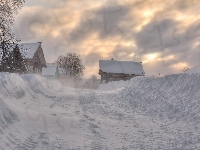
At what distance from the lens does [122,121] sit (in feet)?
28.1

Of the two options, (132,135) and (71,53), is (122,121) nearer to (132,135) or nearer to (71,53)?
(132,135)

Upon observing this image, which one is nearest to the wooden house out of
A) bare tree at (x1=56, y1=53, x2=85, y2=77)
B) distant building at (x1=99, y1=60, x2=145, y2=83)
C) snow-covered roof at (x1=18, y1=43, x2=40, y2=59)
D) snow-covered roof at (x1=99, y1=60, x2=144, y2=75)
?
snow-covered roof at (x1=18, y1=43, x2=40, y2=59)

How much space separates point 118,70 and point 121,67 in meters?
1.45

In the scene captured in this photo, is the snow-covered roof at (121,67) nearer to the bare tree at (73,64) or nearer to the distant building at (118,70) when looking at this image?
the distant building at (118,70)

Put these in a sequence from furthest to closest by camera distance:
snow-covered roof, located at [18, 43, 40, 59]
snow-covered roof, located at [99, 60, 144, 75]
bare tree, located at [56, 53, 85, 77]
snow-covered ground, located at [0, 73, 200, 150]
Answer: bare tree, located at [56, 53, 85, 77]
snow-covered roof, located at [99, 60, 144, 75]
snow-covered roof, located at [18, 43, 40, 59]
snow-covered ground, located at [0, 73, 200, 150]

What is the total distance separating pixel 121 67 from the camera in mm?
67875

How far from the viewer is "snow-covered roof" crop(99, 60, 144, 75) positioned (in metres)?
67.0

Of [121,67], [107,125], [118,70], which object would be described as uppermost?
[121,67]

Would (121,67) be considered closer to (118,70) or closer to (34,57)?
(118,70)

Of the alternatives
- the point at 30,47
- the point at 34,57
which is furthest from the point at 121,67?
the point at 30,47

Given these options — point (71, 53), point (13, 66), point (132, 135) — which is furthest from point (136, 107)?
point (71, 53)

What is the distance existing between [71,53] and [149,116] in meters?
92.7

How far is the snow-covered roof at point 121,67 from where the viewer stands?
220ft

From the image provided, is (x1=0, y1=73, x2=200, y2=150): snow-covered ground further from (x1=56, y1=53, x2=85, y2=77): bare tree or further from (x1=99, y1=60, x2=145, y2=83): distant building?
(x1=56, y1=53, x2=85, y2=77): bare tree
